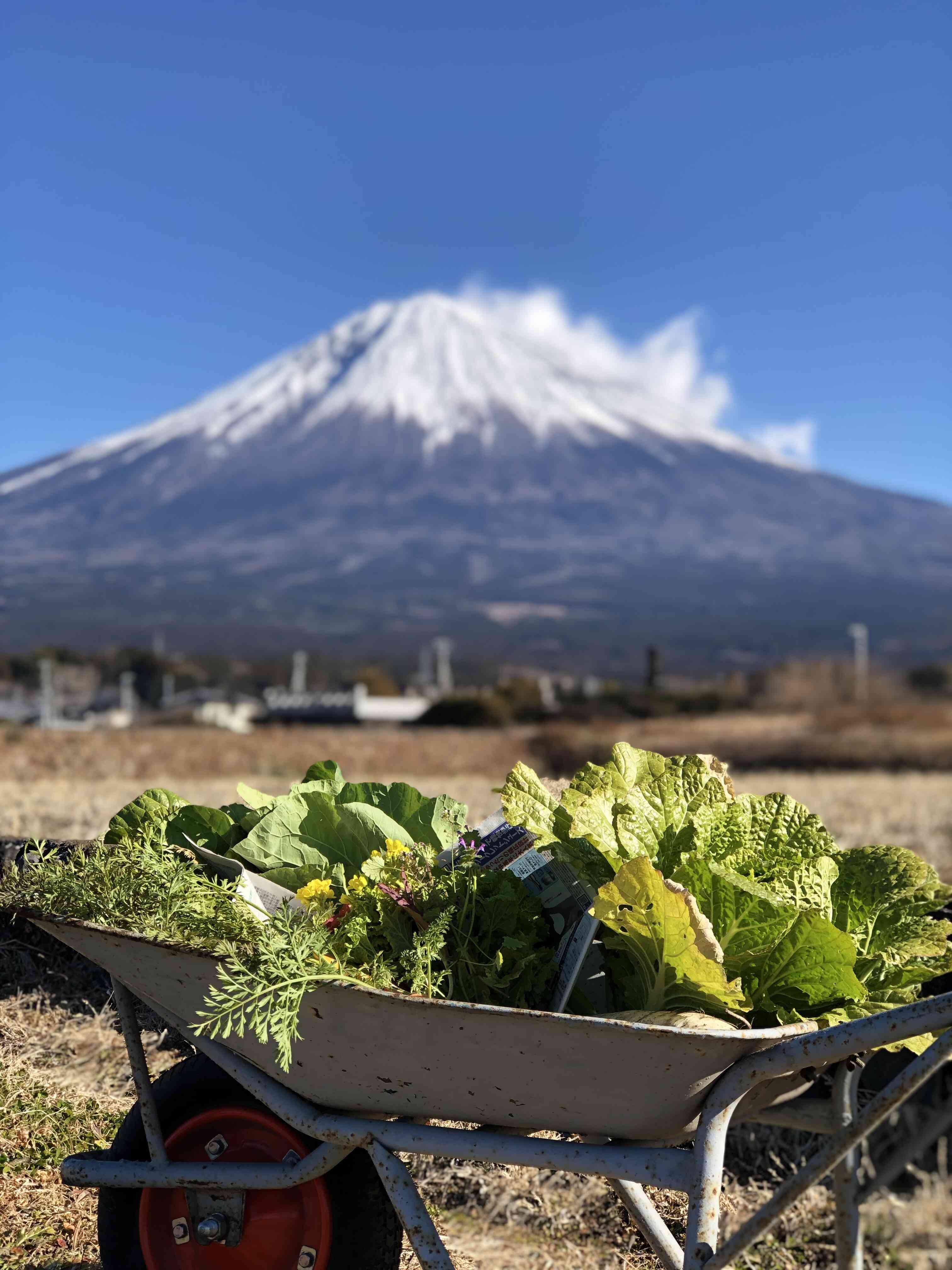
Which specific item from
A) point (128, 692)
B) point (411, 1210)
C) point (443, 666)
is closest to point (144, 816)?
point (411, 1210)

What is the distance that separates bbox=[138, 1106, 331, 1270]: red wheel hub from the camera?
2332 mm

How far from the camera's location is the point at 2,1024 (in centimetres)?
327

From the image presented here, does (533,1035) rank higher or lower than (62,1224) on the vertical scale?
higher

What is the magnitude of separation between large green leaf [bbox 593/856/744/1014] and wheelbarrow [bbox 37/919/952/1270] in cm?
15

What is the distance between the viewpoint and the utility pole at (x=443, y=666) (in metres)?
45.6

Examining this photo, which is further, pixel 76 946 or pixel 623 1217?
pixel 623 1217

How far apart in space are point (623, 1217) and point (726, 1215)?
0.27m

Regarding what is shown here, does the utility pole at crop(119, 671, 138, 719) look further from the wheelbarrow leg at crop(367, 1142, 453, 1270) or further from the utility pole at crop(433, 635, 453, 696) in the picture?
the wheelbarrow leg at crop(367, 1142, 453, 1270)

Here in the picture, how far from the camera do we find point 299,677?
45.9 metres

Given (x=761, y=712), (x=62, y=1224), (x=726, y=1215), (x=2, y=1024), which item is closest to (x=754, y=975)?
(x=726, y=1215)

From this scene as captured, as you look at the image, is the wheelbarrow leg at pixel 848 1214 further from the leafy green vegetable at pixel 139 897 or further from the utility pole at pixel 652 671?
the utility pole at pixel 652 671

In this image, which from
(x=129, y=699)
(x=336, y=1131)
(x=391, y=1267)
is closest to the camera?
(x=336, y=1131)

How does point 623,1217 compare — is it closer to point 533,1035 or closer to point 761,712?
point 533,1035

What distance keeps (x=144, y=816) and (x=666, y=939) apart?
133 centimetres
